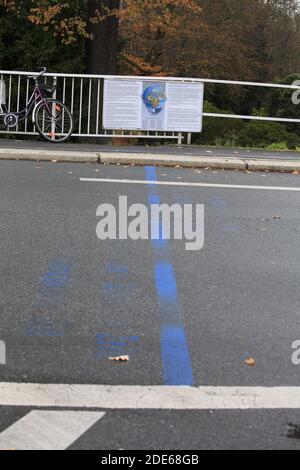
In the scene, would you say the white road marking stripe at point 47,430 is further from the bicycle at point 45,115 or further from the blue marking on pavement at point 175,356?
the bicycle at point 45,115

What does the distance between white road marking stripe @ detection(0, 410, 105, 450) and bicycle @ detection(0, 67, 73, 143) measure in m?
10.1

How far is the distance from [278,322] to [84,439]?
200cm

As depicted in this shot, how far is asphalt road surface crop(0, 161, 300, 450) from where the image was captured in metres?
3.64

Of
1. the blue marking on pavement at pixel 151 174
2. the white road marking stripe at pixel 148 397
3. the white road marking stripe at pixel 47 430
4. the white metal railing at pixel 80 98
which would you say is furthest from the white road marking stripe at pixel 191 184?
the white road marking stripe at pixel 47 430

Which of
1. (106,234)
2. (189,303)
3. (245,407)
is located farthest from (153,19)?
(245,407)

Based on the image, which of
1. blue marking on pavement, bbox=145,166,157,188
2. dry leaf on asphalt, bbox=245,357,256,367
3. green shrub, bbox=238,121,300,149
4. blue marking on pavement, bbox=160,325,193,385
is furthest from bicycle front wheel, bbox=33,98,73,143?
dry leaf on asphalt, bbox=245,357,256,367

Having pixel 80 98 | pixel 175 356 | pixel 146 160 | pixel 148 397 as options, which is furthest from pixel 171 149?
pixel 148 397

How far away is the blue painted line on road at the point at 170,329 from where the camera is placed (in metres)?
4.23

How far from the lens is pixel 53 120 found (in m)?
13.6

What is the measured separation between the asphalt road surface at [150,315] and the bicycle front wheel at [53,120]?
4.90 metres

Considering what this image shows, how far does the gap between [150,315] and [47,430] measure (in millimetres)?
1687

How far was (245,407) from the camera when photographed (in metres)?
3.87

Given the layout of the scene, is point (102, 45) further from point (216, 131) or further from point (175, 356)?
point (175, 356)
